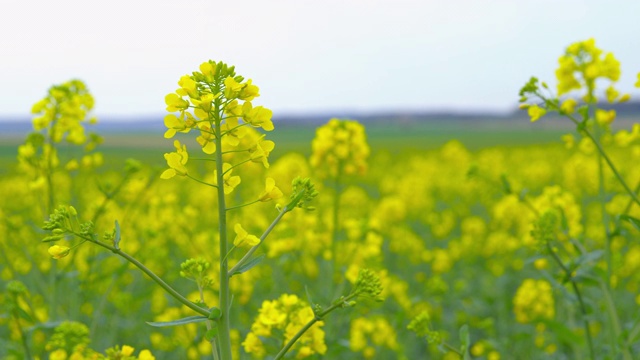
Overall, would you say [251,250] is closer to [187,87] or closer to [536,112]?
[187,87]

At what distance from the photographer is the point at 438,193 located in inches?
460

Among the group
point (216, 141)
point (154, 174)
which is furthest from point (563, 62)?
point (154, 174)

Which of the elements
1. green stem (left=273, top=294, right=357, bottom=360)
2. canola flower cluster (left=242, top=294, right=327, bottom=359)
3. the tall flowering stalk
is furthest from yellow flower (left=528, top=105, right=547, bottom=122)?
green stem (left=273, top=294, right=357, bottom=360)

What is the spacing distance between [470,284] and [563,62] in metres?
3.82

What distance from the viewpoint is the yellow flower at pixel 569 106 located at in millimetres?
2893

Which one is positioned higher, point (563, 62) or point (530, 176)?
point (563, 62)

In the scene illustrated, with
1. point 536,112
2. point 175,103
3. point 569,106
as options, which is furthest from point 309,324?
point 569,106

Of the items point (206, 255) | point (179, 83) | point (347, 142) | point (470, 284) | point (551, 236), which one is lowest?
point (470, 284)

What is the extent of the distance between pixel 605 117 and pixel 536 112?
681 millimetres

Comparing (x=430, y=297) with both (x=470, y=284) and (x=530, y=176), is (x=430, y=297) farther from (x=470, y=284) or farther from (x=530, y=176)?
(x=530, y=176)

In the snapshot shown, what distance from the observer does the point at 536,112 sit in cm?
283

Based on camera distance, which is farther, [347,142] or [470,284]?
[470,284]

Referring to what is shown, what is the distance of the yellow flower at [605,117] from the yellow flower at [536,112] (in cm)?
56

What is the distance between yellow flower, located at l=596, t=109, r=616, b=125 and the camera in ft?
10.4
